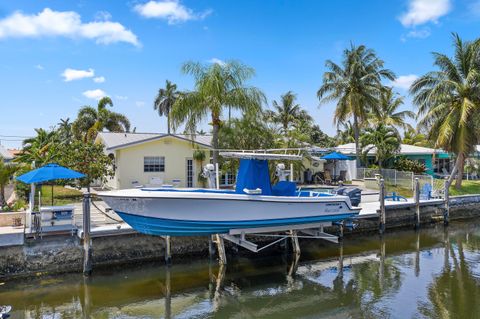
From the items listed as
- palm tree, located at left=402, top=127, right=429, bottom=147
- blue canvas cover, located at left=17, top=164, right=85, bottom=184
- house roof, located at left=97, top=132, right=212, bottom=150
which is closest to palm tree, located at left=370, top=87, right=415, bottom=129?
palm tree, located at left=402, top=127, right=429, bottom=147

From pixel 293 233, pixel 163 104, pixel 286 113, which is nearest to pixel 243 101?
pixel 293 233

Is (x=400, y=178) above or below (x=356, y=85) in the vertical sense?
below

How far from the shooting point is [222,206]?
11500 millimetres

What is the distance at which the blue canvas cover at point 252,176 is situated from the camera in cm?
1238

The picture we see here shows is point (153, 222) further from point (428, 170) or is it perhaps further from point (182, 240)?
point (428, 170)

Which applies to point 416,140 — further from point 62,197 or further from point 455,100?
point 62,197

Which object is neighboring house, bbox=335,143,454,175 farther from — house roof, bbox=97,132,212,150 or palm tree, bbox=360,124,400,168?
house roof, bbox=97,132,212,150

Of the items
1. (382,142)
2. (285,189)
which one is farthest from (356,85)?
(285,189)

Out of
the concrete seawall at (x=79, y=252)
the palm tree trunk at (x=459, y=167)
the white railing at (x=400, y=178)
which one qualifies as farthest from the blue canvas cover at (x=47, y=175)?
the palm tree trunk at (x=459, y=167)

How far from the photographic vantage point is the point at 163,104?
48.5 m

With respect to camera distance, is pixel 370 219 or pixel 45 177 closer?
pixel 45 177

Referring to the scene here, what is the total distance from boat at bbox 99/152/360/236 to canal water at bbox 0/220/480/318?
1628 millimetres

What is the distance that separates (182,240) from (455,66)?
70.6 ft

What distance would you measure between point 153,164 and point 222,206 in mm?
11220
